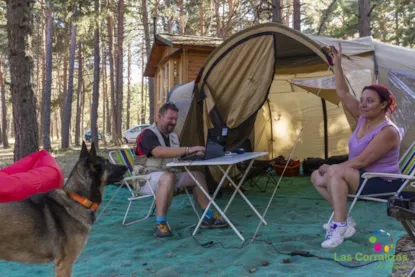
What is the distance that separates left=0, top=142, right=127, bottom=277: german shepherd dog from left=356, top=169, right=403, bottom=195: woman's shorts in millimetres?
2243

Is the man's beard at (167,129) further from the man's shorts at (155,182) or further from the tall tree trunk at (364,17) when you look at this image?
the tall tree trunk at (364,17)

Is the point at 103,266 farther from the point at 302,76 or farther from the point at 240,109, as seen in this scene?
the point at 302,76

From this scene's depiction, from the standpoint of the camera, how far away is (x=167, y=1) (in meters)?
17.8

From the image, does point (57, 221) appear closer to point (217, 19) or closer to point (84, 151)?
point (84, 151)

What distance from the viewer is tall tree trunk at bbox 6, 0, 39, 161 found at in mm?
5148

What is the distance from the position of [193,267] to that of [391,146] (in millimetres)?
1944

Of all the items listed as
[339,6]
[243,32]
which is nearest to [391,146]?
[243,32]

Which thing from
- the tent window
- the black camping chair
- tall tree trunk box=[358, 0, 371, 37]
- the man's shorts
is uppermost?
tall tree trunk box=[358, 0, 371, 37]

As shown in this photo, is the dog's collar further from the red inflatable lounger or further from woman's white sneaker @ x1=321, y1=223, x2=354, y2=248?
woman's white sneaker @ x1=321, y1=223, x2=354, y2=248

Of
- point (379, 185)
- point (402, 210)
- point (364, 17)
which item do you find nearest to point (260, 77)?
point (379, 185)

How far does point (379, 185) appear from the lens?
11.2 ft

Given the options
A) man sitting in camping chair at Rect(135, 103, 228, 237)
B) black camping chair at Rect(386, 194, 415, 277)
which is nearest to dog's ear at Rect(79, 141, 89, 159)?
man sitting in camping chair at Rect(135, 103, 228, 237)

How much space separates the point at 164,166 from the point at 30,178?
165 cm

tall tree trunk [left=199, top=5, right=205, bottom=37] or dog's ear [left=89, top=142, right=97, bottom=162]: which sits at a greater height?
tall tree trunk [left=199, top=5, right=205, bottom=37]
